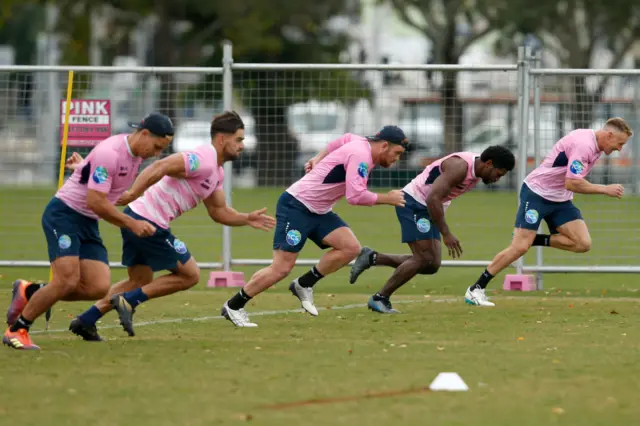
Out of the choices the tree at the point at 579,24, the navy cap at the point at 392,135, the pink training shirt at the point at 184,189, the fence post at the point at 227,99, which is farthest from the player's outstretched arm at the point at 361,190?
the tree at the point at 579,24

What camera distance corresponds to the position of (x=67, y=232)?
10320 millimetres

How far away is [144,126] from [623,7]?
36.3m

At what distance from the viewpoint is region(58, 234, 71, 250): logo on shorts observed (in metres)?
10.3

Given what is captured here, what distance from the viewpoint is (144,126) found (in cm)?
1030

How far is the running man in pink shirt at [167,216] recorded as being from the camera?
35.5ft

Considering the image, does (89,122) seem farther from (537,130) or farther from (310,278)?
(537,130)

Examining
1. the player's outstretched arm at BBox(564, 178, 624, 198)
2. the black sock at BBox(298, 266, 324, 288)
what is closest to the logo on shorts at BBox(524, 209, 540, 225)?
the player's outstretched arm at BBox(564, 178, 624, 198)

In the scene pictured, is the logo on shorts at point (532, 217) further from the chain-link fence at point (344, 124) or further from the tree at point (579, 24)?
the tree at point (579, 24)

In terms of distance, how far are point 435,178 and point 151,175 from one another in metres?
3.47

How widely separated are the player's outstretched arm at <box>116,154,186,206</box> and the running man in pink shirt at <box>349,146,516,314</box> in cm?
283

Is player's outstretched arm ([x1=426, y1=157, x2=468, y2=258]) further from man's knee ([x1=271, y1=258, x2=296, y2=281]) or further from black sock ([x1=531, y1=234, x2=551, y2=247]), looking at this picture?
black sock ([x1=531, y1=234, x2=551, y2=247])

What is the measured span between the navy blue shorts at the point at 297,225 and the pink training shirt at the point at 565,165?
94.9 inches

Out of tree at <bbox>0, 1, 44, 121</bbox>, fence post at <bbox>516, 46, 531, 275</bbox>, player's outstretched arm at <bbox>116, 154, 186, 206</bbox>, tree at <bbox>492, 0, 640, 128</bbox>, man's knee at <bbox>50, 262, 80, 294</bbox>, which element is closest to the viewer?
A: man's knee at <bbox>50, 262, 80, 294</bbox>

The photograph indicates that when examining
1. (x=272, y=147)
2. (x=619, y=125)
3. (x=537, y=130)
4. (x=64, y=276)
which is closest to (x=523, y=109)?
(x=537, y=130)
